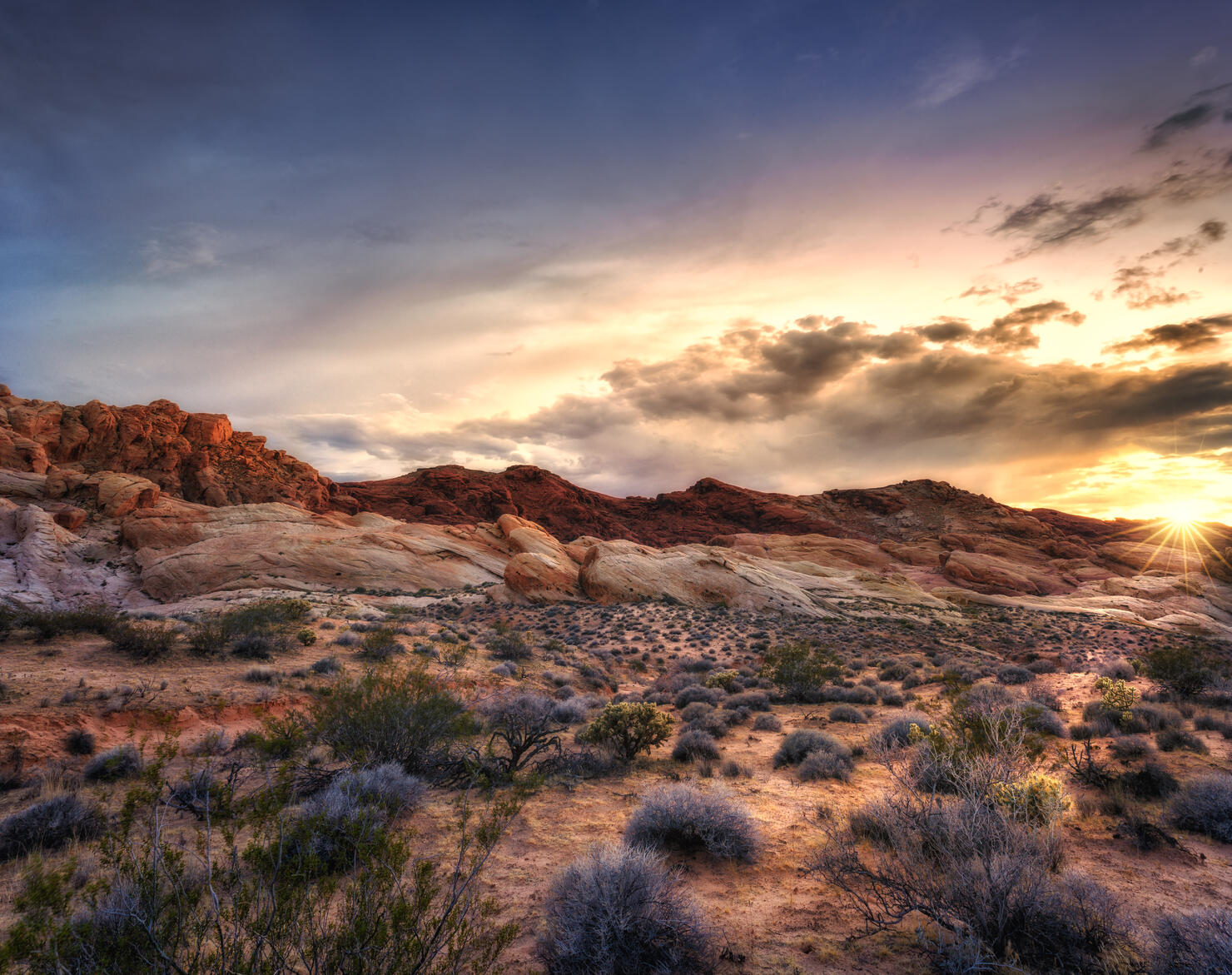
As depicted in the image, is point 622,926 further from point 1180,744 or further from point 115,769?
point 1180,744

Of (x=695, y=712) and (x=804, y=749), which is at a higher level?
(x=804, y=749)

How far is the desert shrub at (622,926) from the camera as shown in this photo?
12.2 ft

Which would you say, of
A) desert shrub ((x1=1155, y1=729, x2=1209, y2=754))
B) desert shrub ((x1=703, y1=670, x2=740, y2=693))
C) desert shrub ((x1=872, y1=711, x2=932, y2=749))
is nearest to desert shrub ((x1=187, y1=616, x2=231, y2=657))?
desert shrub ((x1=703, y1=670, x2=740, y2=693))

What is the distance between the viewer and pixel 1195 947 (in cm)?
336

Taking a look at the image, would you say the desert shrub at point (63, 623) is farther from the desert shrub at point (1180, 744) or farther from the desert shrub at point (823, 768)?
the desert shrub at point (1180, 744)

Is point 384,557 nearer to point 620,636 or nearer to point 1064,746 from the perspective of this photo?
point 620,636

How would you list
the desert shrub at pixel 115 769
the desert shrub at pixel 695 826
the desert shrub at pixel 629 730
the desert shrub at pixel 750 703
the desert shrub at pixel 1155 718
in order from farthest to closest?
the desert shrub at pixel 750 703 → the desert shrub at pixel 1155 718 → the desert shrub at pixel 629 730 → the desert shrub at pixel 115 769 → the desert shrub at pixel 695 826

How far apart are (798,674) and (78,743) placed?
1542 centimetres

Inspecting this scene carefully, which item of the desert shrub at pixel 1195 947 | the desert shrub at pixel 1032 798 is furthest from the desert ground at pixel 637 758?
the desert shrub at pixel 1195 947

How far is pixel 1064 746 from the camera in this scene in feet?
28.6

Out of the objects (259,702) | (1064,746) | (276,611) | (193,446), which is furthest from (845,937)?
(193,446)

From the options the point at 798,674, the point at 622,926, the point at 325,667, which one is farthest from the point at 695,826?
the point at 325,667

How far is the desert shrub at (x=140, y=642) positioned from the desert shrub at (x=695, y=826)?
12.7m

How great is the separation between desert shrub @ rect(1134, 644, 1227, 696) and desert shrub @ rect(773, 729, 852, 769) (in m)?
9.44
